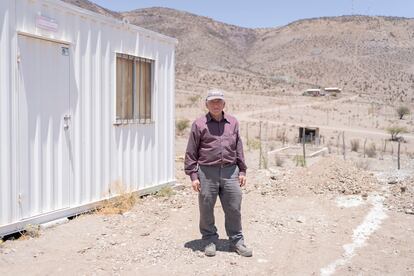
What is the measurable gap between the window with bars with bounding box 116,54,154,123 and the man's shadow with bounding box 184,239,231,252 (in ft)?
8.54

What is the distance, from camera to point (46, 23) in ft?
20.6

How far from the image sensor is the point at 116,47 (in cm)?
764

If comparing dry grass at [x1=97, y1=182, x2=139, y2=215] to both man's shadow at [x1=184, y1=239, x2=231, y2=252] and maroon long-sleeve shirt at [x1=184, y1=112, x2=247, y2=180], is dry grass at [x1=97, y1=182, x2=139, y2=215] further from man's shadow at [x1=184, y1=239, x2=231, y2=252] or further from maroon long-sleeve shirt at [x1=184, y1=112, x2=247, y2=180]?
maroon long-sleeve shirt at [x1=184, y1=112, x2=247, y2=180]

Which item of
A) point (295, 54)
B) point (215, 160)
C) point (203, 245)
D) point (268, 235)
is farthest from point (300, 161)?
point (295, 54)

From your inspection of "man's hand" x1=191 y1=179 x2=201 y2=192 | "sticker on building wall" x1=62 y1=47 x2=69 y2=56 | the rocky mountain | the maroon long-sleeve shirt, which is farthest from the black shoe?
the rocky mountain

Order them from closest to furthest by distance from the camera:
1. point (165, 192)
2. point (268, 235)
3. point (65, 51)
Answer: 1. point (268, 235)
2. point (65, 51)
3. point (165, 192)

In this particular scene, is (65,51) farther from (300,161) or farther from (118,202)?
(300,161)

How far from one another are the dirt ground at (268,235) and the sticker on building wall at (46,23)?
2.54m

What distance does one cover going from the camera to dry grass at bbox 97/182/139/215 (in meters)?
7.37

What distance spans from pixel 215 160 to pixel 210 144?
0.59 feet

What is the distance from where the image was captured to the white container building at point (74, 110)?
5867mm

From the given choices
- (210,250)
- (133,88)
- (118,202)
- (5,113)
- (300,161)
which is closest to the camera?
(210,250)

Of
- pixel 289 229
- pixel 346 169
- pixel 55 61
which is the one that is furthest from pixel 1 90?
pixel 346 169

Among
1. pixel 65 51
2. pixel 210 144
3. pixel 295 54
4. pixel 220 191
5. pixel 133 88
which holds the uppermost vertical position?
pixel 295 54
